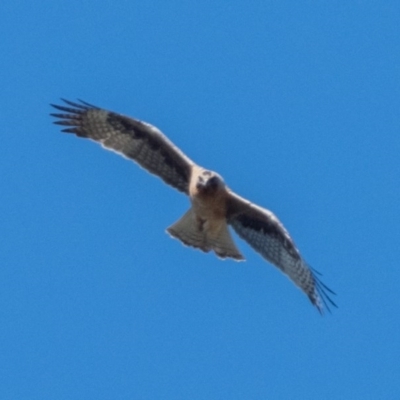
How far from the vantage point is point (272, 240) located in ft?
36.1

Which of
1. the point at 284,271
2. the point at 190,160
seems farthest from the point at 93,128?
the point at 284,271

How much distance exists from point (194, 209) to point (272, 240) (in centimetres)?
98

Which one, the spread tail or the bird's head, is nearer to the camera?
the bird's head

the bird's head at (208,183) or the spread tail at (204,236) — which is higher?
the bird's head at (208,183)

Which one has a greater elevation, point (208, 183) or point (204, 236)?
point (208, 183)

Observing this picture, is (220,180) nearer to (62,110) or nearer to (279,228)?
(279,228)

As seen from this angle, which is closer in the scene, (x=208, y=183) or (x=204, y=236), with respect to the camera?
(x=208, y=183)

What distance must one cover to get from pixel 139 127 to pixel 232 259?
72.2 inches

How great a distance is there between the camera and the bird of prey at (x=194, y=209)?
10781mm

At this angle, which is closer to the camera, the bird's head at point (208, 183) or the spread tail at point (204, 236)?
the bird's head at point (208, 183)

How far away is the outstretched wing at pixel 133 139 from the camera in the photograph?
10977 mm

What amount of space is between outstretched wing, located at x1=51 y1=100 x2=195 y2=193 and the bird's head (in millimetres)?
483

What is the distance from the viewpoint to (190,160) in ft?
36.0

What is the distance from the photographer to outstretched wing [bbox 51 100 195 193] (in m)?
11.0
